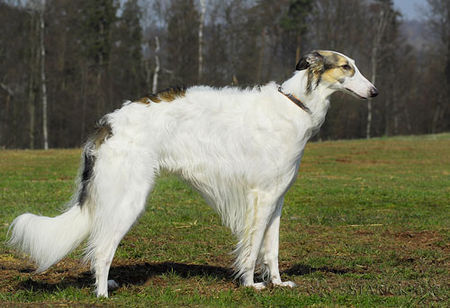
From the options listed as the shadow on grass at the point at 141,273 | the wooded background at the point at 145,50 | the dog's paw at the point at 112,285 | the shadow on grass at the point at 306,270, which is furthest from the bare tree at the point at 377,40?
the dog's paw at the point at 112,285

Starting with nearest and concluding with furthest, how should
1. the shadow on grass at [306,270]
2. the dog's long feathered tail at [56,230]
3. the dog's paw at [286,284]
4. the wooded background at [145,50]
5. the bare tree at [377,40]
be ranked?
the dog's long feathered tail at [56,230] < the dog's paw at [286,284] < the shadow on grass at [306,270] < the wooded background at [145,50] < the bare tree at [377,40]

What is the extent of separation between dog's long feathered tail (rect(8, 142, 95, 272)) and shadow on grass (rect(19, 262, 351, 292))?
20.0 inches

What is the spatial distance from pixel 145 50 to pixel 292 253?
34.3 meters

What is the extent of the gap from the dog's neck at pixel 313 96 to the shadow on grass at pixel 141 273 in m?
1.79

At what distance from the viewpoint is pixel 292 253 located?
725 centimetres

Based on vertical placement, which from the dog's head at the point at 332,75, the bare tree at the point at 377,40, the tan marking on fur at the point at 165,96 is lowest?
the tan marking on fur at the point at 165,96

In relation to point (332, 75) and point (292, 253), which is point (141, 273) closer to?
point (292, 253)

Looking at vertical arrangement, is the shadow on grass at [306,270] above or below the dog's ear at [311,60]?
below

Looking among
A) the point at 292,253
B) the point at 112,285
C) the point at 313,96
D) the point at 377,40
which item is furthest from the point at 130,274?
the point at 377,40

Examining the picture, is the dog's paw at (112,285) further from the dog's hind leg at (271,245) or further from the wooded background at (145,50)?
the wooded background at (145,50)

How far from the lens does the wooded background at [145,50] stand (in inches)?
1432

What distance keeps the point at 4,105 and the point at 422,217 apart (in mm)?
33871

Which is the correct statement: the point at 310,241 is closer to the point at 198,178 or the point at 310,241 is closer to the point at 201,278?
the point at 201,278

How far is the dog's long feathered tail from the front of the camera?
16.5 feet
